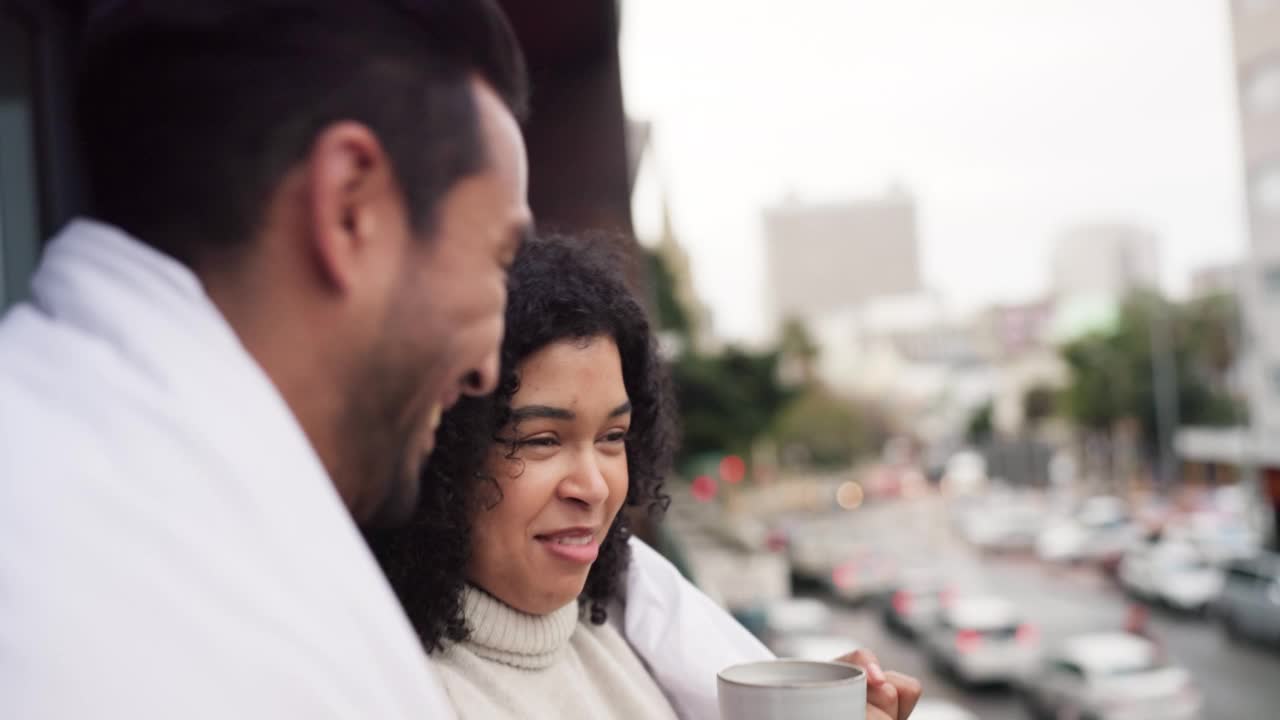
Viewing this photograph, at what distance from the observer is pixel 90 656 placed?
1.40 feet

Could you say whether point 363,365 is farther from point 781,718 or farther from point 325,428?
point 781,718


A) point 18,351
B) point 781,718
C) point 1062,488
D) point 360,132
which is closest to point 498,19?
point 360,132

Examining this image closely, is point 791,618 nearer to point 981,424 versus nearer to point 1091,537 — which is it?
point 1091,537

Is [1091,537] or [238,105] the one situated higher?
[238,105]

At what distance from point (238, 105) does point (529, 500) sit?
1.41ft

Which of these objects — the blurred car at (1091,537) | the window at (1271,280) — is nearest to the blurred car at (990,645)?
the window at (1271,280)

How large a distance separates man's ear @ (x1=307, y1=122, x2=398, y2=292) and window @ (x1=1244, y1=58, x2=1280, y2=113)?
18.4 metres

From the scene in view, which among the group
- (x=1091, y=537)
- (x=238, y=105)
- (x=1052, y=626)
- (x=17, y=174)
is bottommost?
(x=1052, y=626)

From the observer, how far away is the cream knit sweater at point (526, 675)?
90 centimetres

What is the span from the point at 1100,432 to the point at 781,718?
36.8 metres

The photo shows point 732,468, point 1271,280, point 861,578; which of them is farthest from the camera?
point 861,578

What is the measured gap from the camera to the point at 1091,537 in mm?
22172

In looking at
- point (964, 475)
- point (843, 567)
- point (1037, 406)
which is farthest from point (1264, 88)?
point (964, 475)

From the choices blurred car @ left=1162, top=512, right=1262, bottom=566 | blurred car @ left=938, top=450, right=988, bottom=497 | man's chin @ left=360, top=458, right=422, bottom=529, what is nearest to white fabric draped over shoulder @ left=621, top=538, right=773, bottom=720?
man's chin @ left=360, top=458, right=422, bottom=529
